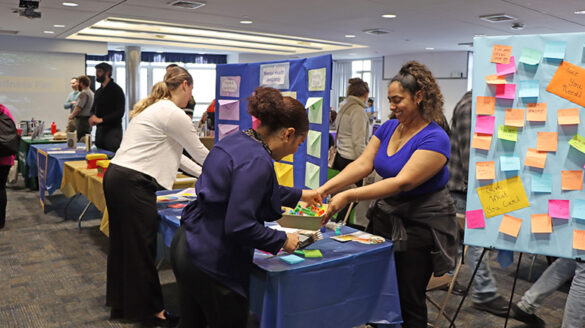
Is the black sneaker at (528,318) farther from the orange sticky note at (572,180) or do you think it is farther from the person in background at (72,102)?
the person in background at (72,102)

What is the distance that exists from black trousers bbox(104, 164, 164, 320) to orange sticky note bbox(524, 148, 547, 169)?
1714 millimetres

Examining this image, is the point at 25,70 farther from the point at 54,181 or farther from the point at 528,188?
the point at 528,188

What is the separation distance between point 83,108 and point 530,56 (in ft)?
19.6

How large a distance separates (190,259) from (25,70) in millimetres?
10562

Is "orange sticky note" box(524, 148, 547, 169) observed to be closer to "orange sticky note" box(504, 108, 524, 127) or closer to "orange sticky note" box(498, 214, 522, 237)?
"orange sticky note" box(504, 108, 524, 127)

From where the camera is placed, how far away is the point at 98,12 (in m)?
7.03

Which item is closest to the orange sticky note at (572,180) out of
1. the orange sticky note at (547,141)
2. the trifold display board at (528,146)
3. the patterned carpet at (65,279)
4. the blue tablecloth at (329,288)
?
the trifold display board at (528,146)

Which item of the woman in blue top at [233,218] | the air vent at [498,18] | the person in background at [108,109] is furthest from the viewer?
the air vent at [498,18]

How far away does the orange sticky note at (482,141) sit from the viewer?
1989mm

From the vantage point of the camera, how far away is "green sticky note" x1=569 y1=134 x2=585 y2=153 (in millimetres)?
1802

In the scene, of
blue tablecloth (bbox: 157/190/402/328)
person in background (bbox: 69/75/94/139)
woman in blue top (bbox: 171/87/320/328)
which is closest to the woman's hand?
woman in blue top (bbox: 171/87/320/328)

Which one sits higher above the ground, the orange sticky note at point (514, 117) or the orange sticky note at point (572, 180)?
the orange sticky note at point (514, 117)

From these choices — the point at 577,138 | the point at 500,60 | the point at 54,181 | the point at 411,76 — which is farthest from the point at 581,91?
the point at 54,181

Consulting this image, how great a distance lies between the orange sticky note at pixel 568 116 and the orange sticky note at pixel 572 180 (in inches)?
7.4
